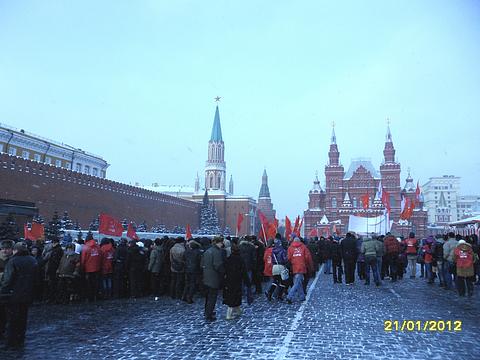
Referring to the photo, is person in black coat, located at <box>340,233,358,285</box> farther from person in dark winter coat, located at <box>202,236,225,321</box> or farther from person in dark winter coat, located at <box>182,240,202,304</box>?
person in dark winter coat, located at <box>202,236,225,321</box>

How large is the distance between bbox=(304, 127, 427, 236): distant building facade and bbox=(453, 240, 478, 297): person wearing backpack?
53254mm

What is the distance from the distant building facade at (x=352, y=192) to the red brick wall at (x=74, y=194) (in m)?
24.8

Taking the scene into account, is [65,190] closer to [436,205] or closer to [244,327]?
[244,327]

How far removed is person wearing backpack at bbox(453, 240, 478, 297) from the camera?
1001 cm

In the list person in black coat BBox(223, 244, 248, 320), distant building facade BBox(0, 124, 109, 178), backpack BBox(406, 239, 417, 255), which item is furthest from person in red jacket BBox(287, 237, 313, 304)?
distant building facade BBox(0, 124, 109, 178)

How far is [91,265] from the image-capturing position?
985cm

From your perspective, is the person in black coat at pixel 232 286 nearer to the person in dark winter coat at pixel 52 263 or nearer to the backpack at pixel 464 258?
the person in dark winter coat at pixel 52 263

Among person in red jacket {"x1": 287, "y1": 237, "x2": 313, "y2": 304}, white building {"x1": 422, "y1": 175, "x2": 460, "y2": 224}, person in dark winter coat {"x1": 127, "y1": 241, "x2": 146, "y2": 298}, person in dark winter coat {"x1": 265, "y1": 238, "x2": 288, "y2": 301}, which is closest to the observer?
person in red jacket {"x1": 287, "y1": 237, "x2": 313, "y2": 304}

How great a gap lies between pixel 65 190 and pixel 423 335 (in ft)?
130

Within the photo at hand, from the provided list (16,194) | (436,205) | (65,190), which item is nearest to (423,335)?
(16,194)

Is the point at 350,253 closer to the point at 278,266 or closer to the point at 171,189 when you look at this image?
the point at 278,266

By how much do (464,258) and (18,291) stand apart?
9.55m

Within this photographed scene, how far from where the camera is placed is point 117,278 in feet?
34.3

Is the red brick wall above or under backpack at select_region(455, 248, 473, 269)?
above
